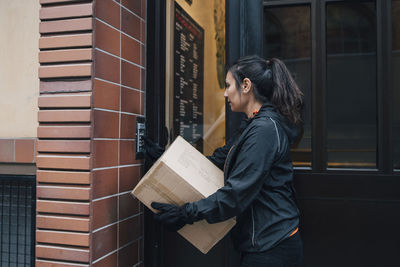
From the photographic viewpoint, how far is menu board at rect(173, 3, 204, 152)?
252cm

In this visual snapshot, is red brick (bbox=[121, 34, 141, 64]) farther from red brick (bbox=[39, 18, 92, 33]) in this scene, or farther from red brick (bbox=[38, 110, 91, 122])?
red brick (bbox=[38, 110, 91, 122])

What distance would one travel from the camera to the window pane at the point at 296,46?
2.24 meters

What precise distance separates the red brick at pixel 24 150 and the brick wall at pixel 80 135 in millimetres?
236

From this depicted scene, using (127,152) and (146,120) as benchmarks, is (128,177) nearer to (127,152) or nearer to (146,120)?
(127,152)

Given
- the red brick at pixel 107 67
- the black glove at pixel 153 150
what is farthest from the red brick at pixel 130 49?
the black glove at pixel 153 150

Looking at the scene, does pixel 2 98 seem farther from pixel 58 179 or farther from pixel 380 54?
pixel 380 54

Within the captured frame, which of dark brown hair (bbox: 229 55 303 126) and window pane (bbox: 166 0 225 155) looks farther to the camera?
window pane (bbox: 166 0 225 155)

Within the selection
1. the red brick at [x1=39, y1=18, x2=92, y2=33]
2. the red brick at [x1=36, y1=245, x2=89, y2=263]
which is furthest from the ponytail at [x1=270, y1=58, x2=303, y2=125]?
the red brick at [x1=36, y1=245, x2=89, y2=263]

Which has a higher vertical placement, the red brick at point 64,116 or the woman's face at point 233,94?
the woman's face at point 233,94

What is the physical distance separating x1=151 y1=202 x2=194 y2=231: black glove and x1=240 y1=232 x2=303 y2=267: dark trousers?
37 cm

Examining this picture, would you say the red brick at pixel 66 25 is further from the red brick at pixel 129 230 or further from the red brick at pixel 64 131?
the red brick at pixel 129 230

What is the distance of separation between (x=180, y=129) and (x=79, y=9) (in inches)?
42.8

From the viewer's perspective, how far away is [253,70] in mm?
1775

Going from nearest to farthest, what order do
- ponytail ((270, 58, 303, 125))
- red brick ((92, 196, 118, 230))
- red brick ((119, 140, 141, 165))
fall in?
ponytail ((270, 58, 303, 125)) → red brick ((92, 196, 118, 230)) → red brick ((119, 140, 141, 165))
